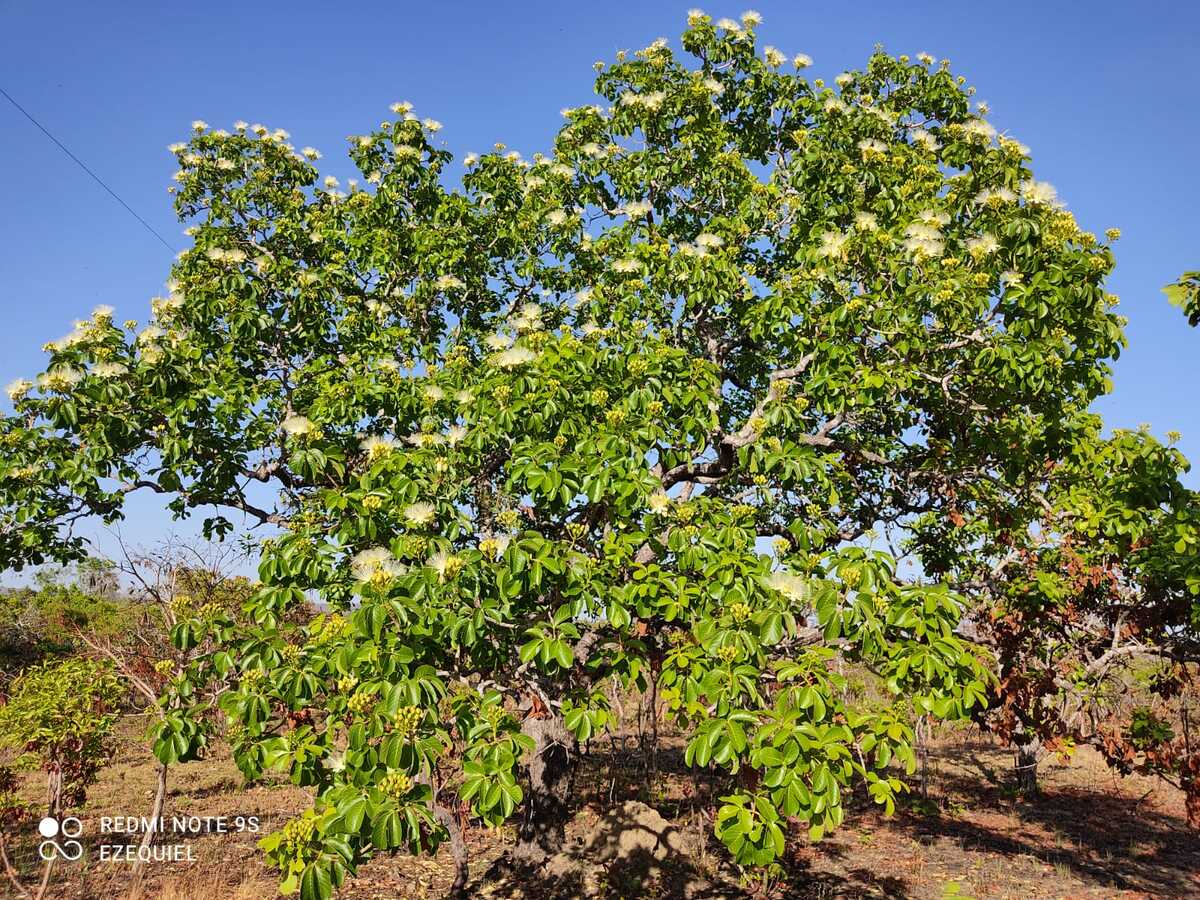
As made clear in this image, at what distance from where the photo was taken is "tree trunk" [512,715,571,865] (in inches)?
319

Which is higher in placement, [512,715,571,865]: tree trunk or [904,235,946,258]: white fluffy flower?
[904,235,946,258]: white fluffy flower

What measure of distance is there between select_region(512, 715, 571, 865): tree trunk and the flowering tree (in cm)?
5

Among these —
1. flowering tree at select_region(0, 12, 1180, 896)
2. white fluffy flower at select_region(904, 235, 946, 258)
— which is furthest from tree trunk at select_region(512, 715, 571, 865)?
white fluffy flower at select_region(904, 235, 946, 258)

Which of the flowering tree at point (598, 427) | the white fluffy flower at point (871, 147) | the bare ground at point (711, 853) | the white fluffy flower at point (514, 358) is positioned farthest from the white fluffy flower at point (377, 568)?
the white fluffy flower at point (871, 147)

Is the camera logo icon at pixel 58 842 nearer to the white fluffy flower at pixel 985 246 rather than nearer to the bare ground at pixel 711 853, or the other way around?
the bare ground at pixel 711 853

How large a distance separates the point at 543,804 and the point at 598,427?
565cm

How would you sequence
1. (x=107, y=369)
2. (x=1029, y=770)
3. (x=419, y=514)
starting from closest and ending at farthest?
(x=419, y=514) → (x=107, y=369) → (x=1029, y=770)

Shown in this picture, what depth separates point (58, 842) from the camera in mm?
8188

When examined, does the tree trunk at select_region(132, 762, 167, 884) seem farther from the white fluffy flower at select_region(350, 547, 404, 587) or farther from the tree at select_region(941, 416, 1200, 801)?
the tree at select_region(941, 416, 1200, 801)

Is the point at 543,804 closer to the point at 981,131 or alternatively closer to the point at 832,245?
the point at 832,245

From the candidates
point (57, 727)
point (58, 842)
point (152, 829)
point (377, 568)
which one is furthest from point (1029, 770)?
point (58, 842)

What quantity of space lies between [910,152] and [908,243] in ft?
7.74

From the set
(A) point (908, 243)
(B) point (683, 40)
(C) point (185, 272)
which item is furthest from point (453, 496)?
(B) point (683, 40)

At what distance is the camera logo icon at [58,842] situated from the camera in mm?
7726
